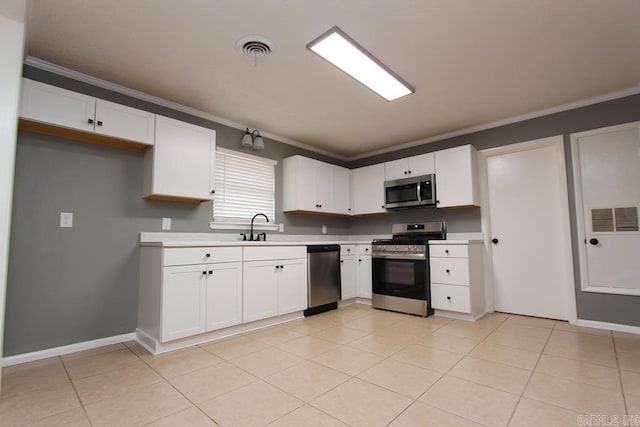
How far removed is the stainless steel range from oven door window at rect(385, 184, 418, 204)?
406 millimetres

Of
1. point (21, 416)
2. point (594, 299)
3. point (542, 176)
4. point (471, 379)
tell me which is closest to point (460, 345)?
point (471, 379)

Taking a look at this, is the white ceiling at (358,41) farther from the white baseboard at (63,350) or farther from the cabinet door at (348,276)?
the white baseboard at (63,350)

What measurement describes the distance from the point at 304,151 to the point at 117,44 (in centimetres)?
277

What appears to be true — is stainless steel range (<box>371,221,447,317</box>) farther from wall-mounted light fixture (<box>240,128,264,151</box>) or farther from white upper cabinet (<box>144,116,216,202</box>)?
white upper cabinet (<box>144,116,216,202</box>)

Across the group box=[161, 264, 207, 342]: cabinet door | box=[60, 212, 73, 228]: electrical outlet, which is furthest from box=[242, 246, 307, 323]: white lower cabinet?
box=[60, 212, 73, 228]: electrical outlet

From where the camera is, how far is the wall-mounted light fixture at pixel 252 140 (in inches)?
149

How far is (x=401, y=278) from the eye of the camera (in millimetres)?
3908

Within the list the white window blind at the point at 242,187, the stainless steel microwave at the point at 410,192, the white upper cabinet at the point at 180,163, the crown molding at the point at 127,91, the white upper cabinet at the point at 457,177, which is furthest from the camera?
the stainless steel microwave at the point at 410,192

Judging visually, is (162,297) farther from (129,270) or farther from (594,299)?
(594,299)

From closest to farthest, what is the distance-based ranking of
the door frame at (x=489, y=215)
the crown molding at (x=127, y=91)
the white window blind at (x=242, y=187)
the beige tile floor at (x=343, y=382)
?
1. the beige tile floor at (x=343, y=382)
2. the crown molding at (x=127, y=91)
3. the door frame at (x=489, y=215)
4. the white window blind at (x=242, y=187)

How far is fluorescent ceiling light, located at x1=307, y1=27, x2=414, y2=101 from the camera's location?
2.25 metres

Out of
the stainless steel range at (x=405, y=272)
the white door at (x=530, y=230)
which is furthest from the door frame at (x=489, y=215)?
the stainless steel range at (x=405, y=272)

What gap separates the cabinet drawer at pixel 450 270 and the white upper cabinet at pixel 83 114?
3.33 meters

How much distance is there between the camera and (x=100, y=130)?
258 cm
